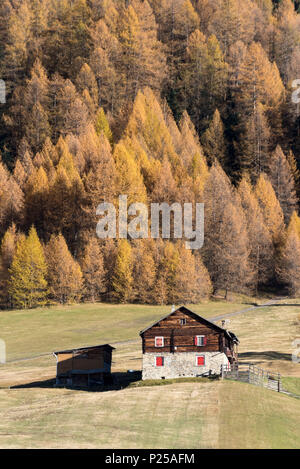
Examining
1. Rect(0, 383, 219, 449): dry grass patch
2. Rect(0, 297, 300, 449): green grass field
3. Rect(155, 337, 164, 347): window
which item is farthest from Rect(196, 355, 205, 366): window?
Rect(0, 383, 219, 449): dry grass patch

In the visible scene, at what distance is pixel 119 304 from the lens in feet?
377

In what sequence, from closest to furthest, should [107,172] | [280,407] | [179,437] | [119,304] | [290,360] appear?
[179,437]
[280,407]
[290,360]
[119,304]
[107,172]

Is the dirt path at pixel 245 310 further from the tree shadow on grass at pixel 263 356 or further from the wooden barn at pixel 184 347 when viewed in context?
the wooden barn at pixel 184 347

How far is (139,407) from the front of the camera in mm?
48781

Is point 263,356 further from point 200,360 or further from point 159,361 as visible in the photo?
point 159,361

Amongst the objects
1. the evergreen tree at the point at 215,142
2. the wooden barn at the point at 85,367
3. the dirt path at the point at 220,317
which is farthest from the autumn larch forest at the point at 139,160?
the wooden barn at the point at 85,367

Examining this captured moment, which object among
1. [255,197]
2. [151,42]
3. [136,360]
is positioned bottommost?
[136,360]

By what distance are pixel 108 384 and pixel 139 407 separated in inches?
654

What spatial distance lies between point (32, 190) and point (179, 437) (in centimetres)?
9662

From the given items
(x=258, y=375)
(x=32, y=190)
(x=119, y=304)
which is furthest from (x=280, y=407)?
(x=32, y=190)

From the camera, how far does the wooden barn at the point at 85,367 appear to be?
6619cm

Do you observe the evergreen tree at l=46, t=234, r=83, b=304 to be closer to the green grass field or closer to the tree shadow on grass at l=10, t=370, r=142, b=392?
the green grass field

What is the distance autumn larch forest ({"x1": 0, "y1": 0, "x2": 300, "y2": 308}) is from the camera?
385 feet
